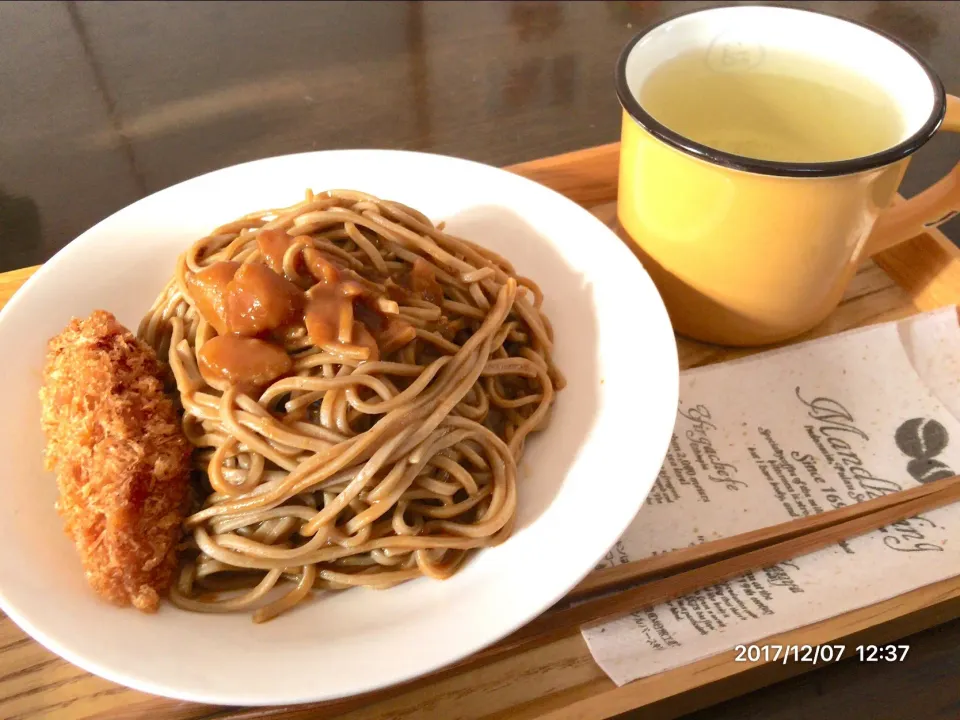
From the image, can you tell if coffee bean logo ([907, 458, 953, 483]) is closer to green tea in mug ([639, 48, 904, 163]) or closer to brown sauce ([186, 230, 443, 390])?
green tea in mug ([639, 48, 904, 163])

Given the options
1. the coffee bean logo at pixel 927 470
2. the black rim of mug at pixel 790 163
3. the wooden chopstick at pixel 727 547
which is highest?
the black rim of mug at pixel 790 163

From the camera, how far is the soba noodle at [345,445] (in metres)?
1.05

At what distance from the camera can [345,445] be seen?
106 centimetres

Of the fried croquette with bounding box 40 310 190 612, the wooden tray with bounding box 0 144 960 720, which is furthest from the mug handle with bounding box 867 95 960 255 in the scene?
the fried croquette with bounding box 40 310 190 612

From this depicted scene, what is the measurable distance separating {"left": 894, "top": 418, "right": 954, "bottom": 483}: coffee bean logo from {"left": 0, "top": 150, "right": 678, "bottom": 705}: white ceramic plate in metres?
0.49

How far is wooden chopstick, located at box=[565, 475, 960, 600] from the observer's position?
1.07m

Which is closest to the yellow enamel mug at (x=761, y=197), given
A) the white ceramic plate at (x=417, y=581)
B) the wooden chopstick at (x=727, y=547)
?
the white ceramic plate at (x=417, y=581)

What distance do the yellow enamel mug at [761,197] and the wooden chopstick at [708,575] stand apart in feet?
1.26

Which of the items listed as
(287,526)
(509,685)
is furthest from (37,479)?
(509,685)

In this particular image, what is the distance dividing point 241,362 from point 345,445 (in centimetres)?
19

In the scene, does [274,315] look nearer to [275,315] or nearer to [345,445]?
[275,315]
